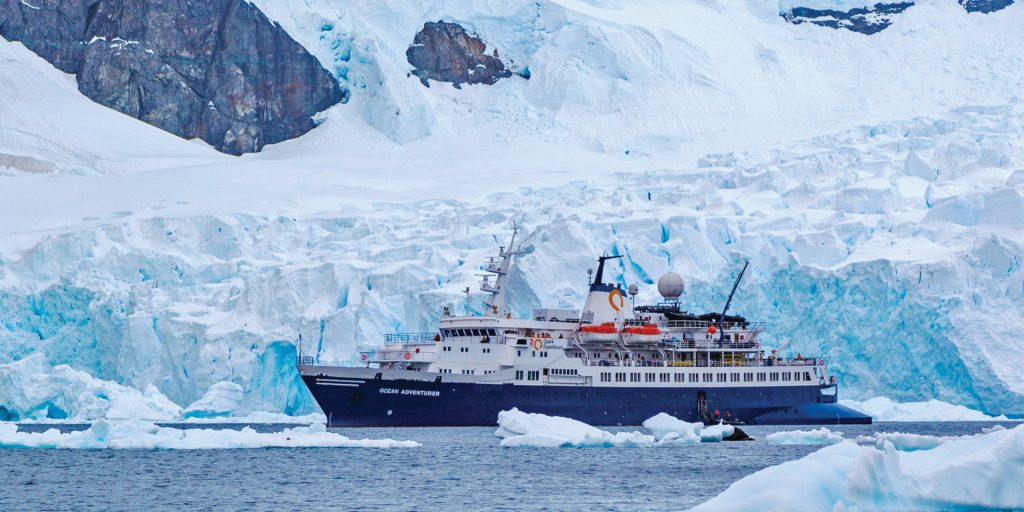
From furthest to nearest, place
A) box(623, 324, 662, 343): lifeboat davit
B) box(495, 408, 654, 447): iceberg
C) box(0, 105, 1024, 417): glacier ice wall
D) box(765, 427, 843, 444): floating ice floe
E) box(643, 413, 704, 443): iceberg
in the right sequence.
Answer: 1. box(0, 105, 1024, 417): glacier ice wall
2. box(623, 324, 662, 343): lifeboat davit
3. box(643, 413, 704, 443): iceberg
4. box(765, 427, 843, 444): floating ice floe
5. box(495, 408, 654, 447): iceberg

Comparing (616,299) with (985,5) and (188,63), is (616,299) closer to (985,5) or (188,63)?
(188,63)

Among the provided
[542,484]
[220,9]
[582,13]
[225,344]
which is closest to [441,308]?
[225,344]

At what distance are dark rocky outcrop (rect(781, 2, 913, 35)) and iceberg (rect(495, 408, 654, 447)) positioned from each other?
48.4 meters

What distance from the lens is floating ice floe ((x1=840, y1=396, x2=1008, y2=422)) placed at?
1478 inches

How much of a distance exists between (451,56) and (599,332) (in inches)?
1375

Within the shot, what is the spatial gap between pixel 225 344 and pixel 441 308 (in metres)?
5.99

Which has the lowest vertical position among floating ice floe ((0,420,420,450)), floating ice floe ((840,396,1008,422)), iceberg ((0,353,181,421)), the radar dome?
floating ice floe ((0,420,420,450))

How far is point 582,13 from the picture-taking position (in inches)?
2724

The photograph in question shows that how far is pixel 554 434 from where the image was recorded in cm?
2967

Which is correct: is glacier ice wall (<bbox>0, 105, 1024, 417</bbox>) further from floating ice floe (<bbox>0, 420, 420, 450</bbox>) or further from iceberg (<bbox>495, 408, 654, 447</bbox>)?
floating ice floe (<bbox>0, 420, 420, 450</bbox>)

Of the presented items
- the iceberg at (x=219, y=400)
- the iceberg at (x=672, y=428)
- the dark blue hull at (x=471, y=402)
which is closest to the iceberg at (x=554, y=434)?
the iceberg at (x=672, y=428)

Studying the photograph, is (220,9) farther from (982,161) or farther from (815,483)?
(815,483)

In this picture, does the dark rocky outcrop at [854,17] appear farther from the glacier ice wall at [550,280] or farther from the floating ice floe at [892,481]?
the floating ice floe at [892,481]

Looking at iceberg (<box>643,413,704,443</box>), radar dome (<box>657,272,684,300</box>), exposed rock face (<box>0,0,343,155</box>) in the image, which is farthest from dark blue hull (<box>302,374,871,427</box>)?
exposed rock face (<box>0,0,343,155</box>)
